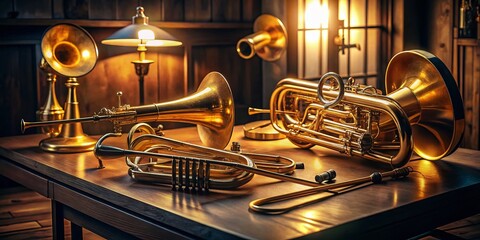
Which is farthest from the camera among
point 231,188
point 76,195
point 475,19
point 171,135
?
point 475,19

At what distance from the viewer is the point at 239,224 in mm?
1843

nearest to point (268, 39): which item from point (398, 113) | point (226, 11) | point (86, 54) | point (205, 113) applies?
point (226, 11)

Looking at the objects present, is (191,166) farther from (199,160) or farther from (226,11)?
(226,11)

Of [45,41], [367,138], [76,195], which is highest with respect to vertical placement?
[45,41]

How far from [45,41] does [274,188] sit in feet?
4.57

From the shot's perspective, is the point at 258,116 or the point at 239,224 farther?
the point at 258,116

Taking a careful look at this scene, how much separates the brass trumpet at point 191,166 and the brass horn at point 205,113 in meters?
0.19

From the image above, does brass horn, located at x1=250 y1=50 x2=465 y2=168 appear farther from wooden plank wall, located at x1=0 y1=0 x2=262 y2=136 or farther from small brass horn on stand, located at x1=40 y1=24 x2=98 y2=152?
wooden plank wall, located at x1=0 y1=0 x2=262 y2=136

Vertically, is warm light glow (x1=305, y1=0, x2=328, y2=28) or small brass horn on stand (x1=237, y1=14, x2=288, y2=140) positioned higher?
warm light glow (x1=305, y1=0, x2=328, y2=28)

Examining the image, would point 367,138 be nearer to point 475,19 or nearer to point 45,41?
point 45,41

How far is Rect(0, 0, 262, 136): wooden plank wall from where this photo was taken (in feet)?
13.0

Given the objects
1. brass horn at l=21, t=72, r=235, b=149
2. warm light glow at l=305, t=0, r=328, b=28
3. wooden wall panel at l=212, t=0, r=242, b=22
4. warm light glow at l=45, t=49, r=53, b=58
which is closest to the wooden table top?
brass horn at l=21, t=72, r=235, b=149

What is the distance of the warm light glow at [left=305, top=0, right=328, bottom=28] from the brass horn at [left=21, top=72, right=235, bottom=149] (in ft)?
7.70

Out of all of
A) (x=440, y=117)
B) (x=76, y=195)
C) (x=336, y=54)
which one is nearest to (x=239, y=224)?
(x=76, y=195)
